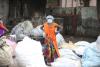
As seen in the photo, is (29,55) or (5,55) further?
(5,55)

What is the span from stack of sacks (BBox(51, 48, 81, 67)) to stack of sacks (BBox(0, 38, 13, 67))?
864 mm

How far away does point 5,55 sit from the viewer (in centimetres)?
704

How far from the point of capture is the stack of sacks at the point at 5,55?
7.01 metres

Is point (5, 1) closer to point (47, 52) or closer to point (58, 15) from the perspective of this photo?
point (58, 15)

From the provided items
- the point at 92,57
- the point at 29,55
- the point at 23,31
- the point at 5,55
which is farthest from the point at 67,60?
the point at 23,31

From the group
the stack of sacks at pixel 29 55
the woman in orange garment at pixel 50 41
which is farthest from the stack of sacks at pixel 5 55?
the woman in orange garment at pixel 50 41

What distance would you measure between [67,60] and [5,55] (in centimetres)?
124

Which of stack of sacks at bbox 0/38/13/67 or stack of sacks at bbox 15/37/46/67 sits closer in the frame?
stack of sacks at bbox 15/37/46/67

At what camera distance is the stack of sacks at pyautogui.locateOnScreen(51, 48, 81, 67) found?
23.0 feet

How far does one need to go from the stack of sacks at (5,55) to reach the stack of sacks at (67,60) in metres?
0.86

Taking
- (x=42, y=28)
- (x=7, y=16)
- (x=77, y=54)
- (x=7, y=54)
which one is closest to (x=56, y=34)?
(x=42, y=28)

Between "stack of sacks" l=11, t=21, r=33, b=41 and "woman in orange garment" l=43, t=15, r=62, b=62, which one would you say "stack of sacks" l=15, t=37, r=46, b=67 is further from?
"stack of sacks" l=11, t=21, r=33, b=41

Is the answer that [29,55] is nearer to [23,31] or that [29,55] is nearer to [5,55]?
[5,55]

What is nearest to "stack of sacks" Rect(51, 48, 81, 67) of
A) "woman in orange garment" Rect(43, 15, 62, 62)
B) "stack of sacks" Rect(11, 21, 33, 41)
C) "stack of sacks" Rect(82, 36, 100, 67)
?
"stack of sacks" Rect(82, 36, 100, 67)
